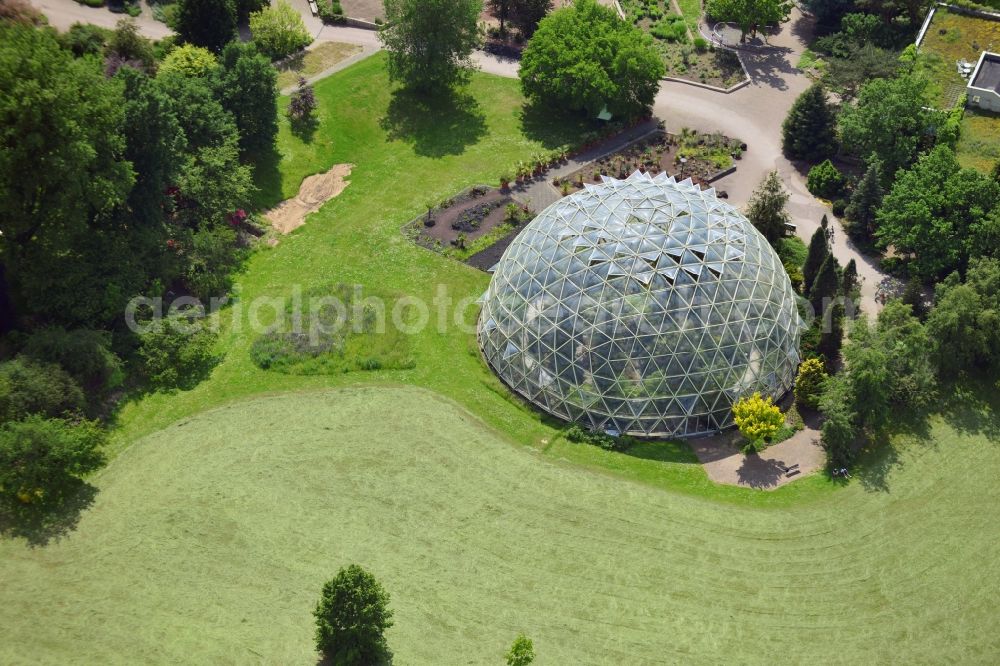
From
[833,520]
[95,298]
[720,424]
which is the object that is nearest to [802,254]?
[720,424]

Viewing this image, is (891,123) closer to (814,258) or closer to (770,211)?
(770,211)

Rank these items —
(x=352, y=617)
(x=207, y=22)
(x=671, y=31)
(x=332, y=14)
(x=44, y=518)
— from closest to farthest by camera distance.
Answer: (x=352, y=617)
(x=44, y=518)
(x=207, y=22)
(x=671, y=31)
(x=332, y=14)

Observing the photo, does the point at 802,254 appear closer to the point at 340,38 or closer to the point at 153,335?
the point at 153,335

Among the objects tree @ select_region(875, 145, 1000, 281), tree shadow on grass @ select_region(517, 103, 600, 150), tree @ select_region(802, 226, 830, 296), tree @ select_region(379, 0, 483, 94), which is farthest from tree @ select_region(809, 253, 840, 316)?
tree @ select_region(379, 0, 483, 94)

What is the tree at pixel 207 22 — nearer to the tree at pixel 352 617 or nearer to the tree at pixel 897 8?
the tree at pixel 352 617

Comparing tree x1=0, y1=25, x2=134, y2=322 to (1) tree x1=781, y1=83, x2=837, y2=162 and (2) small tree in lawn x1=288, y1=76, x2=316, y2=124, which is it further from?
(1) tree x1=781, y1=83, x2=837, y2=162

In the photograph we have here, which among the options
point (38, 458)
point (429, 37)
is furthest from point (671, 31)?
point (38, 458)

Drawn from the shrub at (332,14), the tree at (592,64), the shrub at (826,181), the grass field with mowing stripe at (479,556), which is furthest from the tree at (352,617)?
the shrub at (332,14)
